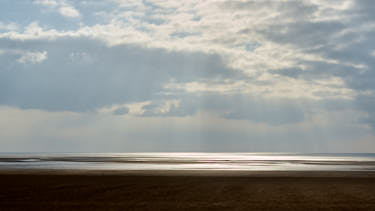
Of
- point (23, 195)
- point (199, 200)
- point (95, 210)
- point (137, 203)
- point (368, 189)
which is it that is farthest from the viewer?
point (368, 189)

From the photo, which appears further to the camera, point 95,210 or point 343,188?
point 343,188

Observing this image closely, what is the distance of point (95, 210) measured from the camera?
62.7 ft

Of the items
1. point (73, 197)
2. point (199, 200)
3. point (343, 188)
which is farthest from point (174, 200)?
point (343, 188)

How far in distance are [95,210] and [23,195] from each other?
776cm

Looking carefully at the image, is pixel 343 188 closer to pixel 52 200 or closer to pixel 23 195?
pixel 52 200

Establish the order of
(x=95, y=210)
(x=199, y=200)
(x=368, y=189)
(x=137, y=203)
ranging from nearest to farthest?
(x=95, y=210), (x=137, y=203), (x=199, y=200), (x=368, y=189)

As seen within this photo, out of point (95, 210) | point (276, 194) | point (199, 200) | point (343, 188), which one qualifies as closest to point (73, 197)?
point (95, 210)

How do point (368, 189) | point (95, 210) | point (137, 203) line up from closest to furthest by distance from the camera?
1. point (95, 210)
2. point (137, 203)
3. point (368, 189)

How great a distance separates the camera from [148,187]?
28750 mm

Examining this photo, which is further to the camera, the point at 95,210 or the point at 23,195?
the point at 23,195

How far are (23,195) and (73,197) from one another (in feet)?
11.2

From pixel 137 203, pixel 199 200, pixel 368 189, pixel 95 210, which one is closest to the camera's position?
pixel 95 210

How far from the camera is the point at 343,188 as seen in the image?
93.7 feet

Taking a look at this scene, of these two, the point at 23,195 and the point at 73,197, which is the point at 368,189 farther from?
the point at 23,195
